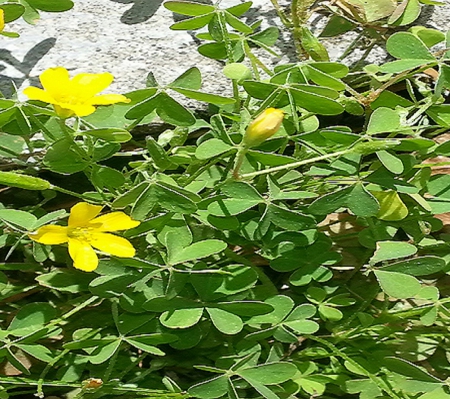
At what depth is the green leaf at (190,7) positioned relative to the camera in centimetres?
137

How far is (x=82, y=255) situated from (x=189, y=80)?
1.42ft

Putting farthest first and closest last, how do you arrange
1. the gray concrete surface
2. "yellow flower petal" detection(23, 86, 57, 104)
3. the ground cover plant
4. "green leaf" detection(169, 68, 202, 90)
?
the gray concrete surface < "green leaf" detection(169, 68, 202, 90) < the ground cover plant < "yellow flower petal" detection(23, 86, 57, 104)

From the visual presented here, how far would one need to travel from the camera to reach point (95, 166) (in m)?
1.24

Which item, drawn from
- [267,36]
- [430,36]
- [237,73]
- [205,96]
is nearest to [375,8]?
[430,36]

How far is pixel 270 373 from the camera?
1197 millimetres

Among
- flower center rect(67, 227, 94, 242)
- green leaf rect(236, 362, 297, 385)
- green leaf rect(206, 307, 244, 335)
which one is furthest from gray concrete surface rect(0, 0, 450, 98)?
green leaf rect(236, 362, 297, 385)

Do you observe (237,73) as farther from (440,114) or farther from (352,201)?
(440,114)

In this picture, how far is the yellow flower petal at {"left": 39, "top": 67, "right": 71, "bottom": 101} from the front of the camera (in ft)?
3.62

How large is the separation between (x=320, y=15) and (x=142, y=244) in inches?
32.6

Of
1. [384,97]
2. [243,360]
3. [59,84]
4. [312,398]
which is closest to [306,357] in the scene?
[312,398]

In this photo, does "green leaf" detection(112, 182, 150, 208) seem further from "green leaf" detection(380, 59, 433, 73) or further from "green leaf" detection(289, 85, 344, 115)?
"green leaf" detection(380, 59, 433, 73)

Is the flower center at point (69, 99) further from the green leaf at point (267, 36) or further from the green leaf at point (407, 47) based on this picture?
the green leaf at point (407, 47)

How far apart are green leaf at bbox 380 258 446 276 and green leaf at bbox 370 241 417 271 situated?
0.02 m

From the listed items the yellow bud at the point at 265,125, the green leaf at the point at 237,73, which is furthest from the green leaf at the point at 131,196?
the green leaf at the point at 237,73
